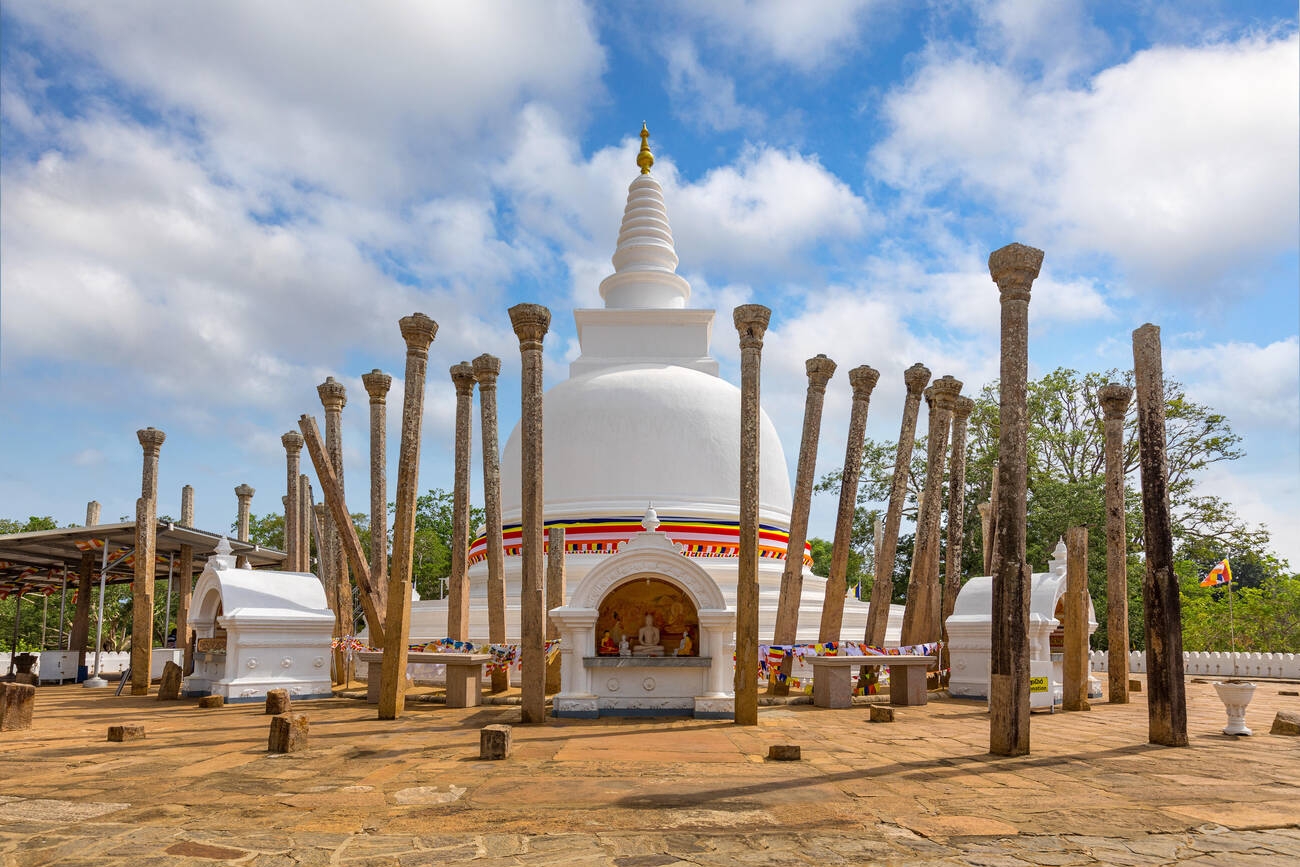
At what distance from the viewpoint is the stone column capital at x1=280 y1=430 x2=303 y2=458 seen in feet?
59.6

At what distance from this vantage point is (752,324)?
1214 cm

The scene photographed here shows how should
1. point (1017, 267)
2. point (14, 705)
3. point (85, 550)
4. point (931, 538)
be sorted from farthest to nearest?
point (85, 550) < point (931, 538) < point (14, 705) < point (1017, 267)

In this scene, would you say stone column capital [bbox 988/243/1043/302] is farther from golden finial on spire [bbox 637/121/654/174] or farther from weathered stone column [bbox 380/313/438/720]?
golden finial on spire [bbox 637/121/654/174]

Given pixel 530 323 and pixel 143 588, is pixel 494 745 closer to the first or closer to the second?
pixel 530 323

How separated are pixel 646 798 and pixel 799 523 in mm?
8503

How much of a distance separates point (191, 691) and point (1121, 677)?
1400cm

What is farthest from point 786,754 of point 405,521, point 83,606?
point 83,606

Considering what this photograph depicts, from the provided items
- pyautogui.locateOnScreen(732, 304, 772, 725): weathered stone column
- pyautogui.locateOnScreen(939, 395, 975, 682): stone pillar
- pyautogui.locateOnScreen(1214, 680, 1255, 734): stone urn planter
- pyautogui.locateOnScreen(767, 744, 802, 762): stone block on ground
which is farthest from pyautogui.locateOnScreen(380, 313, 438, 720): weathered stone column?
pyautogui.locateOnScreen(1214, 680, 1255, 734): stone urn planter

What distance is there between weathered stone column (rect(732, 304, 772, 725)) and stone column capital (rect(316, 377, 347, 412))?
736 cm

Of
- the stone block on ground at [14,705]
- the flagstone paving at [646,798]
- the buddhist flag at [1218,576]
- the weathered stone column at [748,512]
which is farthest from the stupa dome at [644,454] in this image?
the stone block on ground at [14,705]

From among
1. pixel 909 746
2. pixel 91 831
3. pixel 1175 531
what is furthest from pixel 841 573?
pixel 1175 531

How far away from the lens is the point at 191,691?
15.1m

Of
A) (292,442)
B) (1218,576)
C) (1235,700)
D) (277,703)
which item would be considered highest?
(292,442)

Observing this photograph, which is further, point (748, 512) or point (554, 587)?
point (554, 587)
